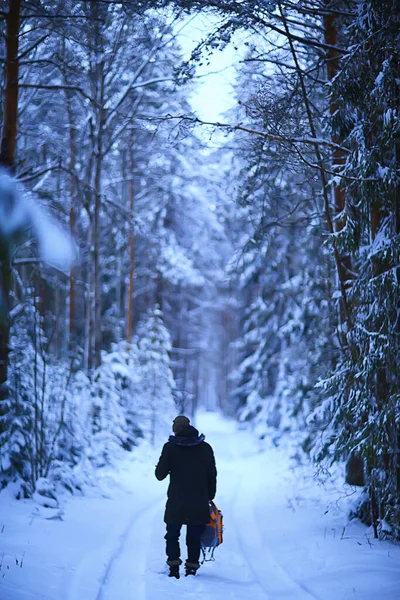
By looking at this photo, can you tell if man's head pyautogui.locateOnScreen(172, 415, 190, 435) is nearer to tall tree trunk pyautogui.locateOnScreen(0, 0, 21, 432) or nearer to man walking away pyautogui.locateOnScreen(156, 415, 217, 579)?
man walking away pyautogui.locateOnScreen(156, 415, 217, 579)

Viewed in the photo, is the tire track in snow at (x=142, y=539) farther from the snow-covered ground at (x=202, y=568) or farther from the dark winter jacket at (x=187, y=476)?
the dark winter jacket at (x=187, y=476)

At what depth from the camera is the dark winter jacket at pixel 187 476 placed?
620cm

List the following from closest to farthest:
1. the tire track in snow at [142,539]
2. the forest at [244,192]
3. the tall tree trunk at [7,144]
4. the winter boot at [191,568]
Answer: the tire track in snow at [142,539] → the winter boot at [191,568] → the forest at [244,192] → the tall tree trunk at [7,144]

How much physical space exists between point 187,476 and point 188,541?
0.80 meters

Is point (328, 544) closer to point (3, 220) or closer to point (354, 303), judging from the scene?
point (354, 303)

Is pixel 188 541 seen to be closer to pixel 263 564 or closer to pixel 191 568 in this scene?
pixel 191 568

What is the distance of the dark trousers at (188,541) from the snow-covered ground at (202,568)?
8.6 inches

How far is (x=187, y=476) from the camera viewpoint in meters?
6.26

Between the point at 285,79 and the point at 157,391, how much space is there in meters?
14.4

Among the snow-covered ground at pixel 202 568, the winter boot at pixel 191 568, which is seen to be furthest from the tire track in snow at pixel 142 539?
the winter boot at pixel 191 568

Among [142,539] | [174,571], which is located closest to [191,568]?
[174,571]

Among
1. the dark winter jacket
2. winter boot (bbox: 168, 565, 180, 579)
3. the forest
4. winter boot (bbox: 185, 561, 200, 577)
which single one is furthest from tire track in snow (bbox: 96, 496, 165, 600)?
the forest

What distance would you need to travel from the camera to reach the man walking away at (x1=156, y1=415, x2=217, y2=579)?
6188 mm

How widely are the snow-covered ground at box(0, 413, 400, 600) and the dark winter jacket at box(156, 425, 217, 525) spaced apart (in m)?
0.67
